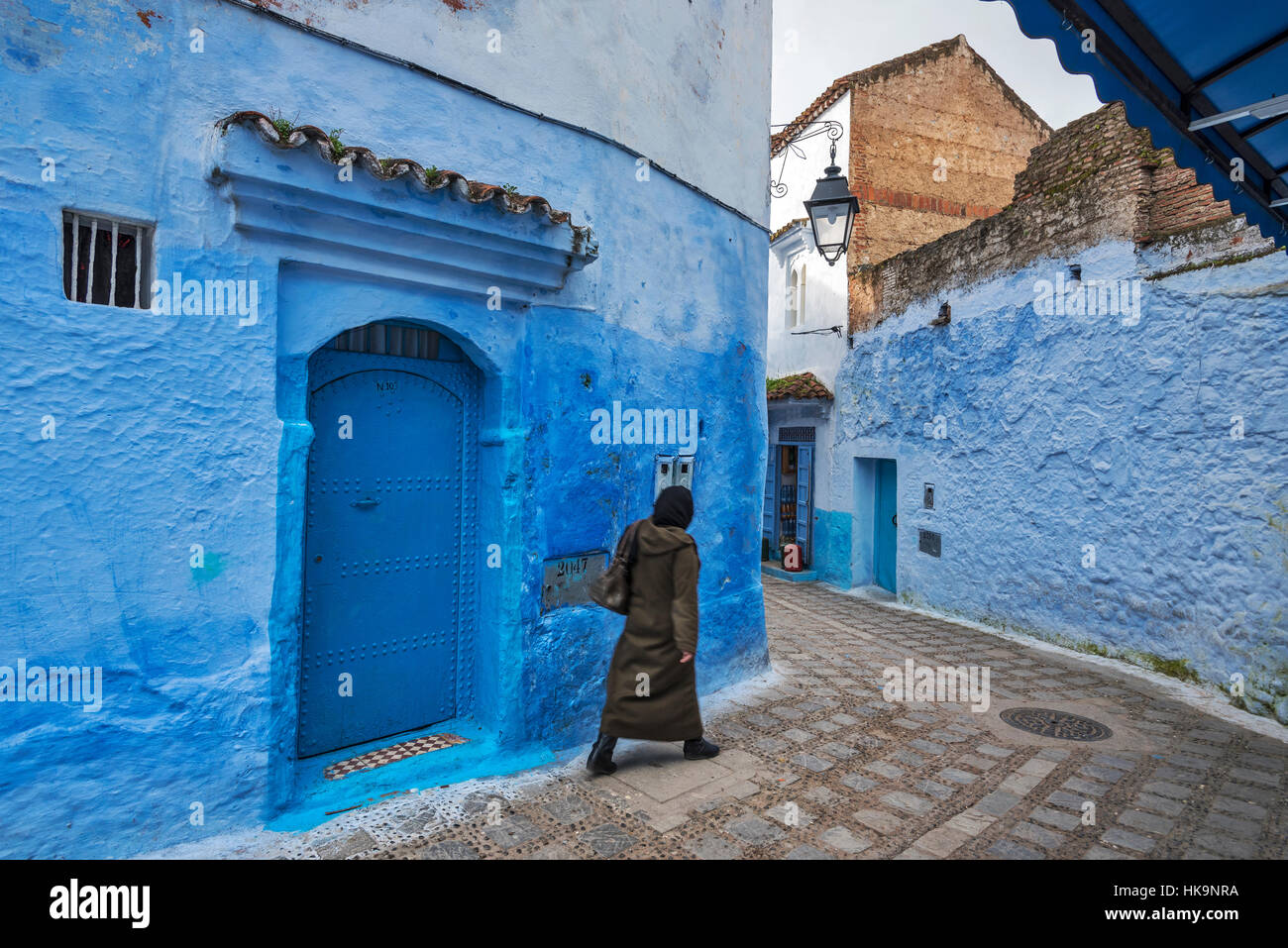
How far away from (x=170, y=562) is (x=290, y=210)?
1677 millimetres

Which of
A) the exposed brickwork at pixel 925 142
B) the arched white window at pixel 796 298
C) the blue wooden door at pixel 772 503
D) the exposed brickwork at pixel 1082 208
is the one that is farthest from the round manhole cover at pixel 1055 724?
the arched white window at pixel 796 298

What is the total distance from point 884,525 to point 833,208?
15.9ft

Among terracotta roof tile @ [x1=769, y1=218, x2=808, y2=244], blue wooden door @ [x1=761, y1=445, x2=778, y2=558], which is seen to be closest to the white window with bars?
terracotta roof tile @ [x1=769, y1=218, x2=808, y2=244]

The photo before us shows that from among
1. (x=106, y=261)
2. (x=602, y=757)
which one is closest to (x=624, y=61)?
(x=106, y=261)

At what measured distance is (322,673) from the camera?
396cm

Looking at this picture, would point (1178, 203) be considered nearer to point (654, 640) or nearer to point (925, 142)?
point (654, 640)

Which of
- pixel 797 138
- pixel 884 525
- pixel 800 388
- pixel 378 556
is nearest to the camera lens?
pixel 378 556

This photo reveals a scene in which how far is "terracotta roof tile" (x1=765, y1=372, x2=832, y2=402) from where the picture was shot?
1159 cm

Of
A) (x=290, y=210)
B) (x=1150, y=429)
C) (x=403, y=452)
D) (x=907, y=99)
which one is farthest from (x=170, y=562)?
(x=907, y=99)

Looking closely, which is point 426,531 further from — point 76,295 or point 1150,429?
point 1150,429

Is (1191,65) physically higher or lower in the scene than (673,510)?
higher

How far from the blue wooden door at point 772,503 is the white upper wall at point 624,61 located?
Result: 6.90 metres

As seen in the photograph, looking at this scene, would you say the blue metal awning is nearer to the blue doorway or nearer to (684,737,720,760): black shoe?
the blue doorway

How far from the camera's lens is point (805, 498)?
489 inches
